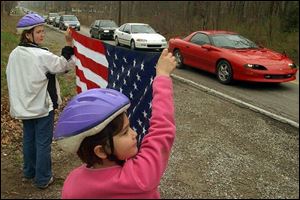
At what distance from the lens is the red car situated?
7.88m

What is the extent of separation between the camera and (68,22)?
10.9ft

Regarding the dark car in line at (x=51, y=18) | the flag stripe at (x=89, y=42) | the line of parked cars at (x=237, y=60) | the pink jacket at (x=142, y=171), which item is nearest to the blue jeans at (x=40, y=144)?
the flag stripe at (x=89, y=42)

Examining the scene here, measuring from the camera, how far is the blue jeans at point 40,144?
3452 mm

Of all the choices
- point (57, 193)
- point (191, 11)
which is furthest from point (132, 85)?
point (57, 193)

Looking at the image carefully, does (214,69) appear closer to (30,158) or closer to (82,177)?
(30,158)

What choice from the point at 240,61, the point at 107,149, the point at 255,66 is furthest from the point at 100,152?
the point at 240,61

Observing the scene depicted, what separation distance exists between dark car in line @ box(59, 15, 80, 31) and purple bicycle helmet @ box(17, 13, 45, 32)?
0.17 m

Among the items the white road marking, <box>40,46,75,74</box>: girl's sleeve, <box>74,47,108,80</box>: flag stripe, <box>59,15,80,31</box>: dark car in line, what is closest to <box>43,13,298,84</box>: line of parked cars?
the white road marking

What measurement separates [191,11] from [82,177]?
2.07 meters

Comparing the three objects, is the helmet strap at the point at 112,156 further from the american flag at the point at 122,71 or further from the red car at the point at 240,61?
the red car at the point at 240,61

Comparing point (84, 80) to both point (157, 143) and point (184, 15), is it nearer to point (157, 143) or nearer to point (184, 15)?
point (184, 15)

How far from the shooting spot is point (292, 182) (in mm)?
3609

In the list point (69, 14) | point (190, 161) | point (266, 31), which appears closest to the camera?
point (69, 14)

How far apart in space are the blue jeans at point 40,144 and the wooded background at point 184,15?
94 centimetres
